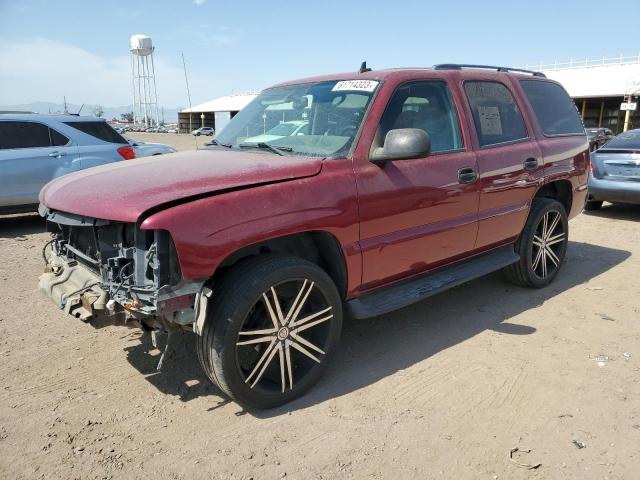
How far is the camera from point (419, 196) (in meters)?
3.61

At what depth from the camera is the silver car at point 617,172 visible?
827 cm

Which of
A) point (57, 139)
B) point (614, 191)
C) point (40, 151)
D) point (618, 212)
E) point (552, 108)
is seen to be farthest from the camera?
point (618, 212)

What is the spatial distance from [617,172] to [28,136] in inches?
362

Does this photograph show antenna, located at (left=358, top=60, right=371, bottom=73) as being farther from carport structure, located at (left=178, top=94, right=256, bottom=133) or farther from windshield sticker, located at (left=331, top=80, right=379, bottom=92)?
carport structure, located at (left=178, top=94, right=256, bottom=133)

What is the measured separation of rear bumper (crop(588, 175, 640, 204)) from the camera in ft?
27.0

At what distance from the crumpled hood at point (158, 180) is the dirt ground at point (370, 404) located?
3.86 ft

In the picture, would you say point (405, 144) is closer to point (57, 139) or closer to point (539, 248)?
point (539, 248)

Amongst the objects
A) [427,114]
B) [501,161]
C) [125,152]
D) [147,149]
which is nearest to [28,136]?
[125,152]

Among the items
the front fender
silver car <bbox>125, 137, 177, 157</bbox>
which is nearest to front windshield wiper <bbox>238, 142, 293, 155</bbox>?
the front fender

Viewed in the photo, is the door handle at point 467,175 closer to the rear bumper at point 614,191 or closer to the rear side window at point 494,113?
the rear side window at point 494,113

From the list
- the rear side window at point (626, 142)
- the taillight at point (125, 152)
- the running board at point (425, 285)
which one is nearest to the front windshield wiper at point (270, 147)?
the running board at point (425, 285)

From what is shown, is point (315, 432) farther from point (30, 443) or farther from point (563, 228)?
point (563, 228)

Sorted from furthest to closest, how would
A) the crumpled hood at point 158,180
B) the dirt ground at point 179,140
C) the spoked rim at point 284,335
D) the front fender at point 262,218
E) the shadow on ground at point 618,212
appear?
the dirt ground at point 179,140 → the shadow on ground at point 618,212 → the spoked rim at point 284,335 → the crumpled hood at point 158,180 → the front fender at point 262,218

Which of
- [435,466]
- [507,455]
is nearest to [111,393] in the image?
[435,466]
